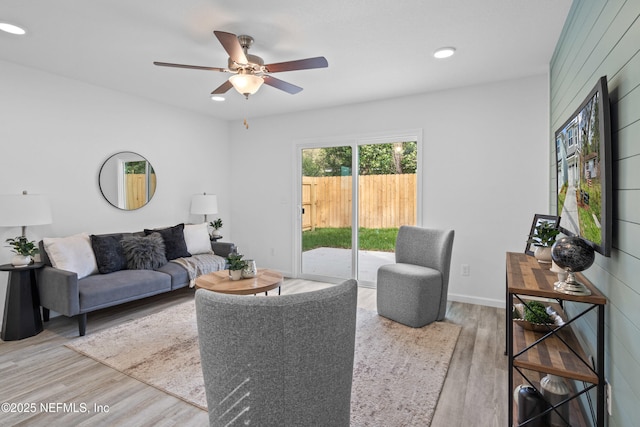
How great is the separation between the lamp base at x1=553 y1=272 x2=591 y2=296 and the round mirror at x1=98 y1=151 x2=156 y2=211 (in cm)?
434

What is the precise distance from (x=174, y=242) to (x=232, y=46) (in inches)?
107

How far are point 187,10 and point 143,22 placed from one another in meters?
0.41

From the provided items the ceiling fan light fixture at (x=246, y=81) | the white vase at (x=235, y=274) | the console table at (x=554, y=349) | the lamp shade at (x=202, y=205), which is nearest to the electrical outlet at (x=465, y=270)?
the console table at (x=554, y=349)

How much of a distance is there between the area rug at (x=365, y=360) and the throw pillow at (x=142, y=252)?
1.84 feet

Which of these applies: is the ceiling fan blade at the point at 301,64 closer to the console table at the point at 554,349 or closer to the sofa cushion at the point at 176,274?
the console table at the point at 554,349

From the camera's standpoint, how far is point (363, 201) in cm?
468

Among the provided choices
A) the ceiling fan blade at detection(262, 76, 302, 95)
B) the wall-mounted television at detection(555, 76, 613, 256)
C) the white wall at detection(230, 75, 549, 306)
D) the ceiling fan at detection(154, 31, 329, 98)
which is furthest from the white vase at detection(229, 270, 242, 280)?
the wall-mounted television at detection(555, 76, 613, 256)

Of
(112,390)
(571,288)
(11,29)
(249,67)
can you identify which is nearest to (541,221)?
(571,288)

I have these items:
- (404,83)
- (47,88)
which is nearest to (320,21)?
(404,83)

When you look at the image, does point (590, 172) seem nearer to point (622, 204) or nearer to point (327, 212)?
point (622, 204)

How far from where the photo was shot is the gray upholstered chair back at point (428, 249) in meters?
3.36

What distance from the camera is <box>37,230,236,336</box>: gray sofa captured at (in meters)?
→ 2.94

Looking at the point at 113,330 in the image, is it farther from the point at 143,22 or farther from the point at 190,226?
the point at 143,22

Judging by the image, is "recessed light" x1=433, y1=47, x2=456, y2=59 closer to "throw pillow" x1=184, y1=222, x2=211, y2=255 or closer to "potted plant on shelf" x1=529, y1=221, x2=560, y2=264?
"potted plant on shelf" x1=529, y1=221, x2=560, y2=264
